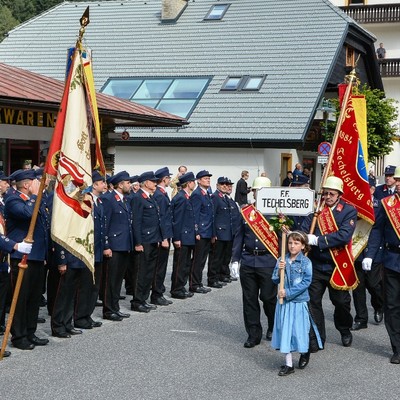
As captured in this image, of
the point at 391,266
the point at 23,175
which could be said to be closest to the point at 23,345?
the point at 23,175

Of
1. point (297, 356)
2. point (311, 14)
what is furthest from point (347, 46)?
point (297, 356)

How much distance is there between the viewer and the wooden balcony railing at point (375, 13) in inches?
1823

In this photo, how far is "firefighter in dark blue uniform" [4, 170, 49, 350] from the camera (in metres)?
9.48

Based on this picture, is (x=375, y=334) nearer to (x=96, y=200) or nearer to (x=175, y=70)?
(x=96, y=200)

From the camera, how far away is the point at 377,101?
32.4 metres

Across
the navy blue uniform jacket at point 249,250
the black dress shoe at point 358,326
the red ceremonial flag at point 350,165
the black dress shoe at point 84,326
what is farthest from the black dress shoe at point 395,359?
the black dress shoe at point 84,326

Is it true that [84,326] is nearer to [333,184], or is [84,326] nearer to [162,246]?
[162,246]

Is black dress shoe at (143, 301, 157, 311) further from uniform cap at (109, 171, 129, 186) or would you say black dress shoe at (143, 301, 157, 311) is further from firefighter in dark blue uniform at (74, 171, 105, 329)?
uniform cap at (109, 171, 129, 186)

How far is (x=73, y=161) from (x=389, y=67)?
39278 mm

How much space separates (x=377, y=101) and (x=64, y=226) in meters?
24.7

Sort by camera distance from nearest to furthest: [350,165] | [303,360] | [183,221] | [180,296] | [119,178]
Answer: [303,360]
[350,165]
[119,178]
[180,296]
[183,221]

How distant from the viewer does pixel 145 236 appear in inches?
498

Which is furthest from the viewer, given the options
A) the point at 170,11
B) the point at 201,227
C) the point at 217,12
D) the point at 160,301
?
the point at 170,11

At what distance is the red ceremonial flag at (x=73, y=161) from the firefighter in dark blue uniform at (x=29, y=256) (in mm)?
420
